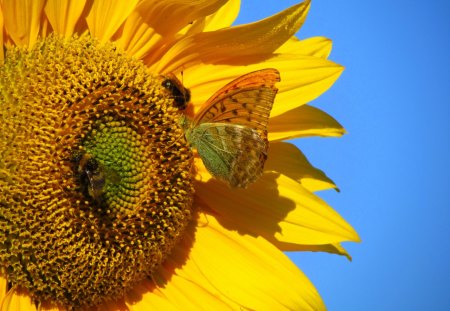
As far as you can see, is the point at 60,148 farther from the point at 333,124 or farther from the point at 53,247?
the point at 333,124

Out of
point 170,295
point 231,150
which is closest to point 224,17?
point 231,150

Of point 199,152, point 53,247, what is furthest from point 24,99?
point 199,152

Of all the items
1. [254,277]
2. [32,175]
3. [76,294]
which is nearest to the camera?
[32,175]

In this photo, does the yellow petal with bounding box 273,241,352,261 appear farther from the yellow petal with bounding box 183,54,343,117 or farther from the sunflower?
the yellow petal with bounding box 183,54,343,117

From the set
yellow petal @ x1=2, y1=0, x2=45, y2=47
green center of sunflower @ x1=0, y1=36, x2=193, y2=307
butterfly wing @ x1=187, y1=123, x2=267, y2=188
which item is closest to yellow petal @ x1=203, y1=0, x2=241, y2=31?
green center of sunflower @ x1=0, y1=36, x2=193, y2=307

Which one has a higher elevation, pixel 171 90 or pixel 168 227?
pixel 171 90

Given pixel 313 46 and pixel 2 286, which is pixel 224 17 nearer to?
pixel 313 46

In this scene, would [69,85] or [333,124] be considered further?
[333,124]
